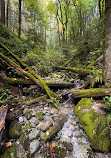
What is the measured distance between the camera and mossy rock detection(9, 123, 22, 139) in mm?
2243

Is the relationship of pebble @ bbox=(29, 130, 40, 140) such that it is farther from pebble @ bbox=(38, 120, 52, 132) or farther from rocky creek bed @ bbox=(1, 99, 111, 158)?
pebble @ bbox=(38, 120, 52, 132)

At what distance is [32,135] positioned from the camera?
2271mm

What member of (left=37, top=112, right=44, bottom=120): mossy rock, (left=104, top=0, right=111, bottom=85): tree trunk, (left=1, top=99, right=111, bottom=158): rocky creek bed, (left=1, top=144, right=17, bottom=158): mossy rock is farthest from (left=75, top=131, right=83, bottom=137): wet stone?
(left=104, top=0, right=111, bottom=85): tree trunk

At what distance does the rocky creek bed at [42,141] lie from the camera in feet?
6.12

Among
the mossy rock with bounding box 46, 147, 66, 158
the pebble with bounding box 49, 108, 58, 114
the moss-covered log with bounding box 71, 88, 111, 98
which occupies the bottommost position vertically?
the mossy rock with bounding box 46, 147, 66, 158

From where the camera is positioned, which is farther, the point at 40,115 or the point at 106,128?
the point at 40,115

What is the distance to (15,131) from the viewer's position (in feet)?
7.69

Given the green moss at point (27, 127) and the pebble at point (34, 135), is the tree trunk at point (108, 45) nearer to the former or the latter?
the pebble at point (34, 135)

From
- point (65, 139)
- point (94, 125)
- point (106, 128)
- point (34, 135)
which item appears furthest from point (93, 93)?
point (34, 135)

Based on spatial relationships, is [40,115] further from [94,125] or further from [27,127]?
[94,125]

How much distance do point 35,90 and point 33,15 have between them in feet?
46.9

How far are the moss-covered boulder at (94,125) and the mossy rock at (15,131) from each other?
1.95 meters

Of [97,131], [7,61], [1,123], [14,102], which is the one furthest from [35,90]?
[97,131]

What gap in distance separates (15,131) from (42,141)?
2.84ft
